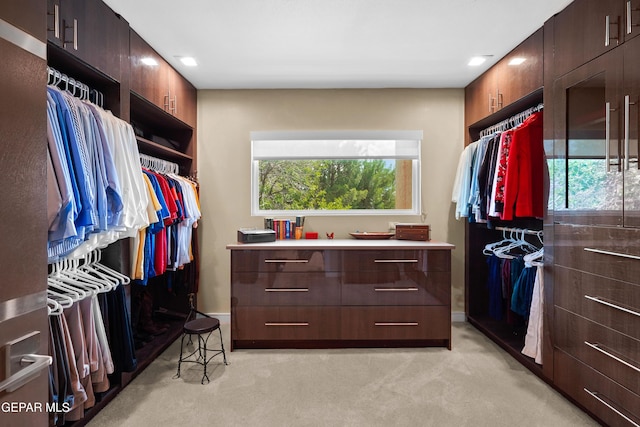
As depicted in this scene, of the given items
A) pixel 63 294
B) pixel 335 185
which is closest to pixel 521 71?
pixel 335 185

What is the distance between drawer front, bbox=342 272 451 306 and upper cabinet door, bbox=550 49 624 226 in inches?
41.1

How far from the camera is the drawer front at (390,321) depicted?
9.48 ft

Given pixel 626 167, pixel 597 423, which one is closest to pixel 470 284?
pixel 597 423

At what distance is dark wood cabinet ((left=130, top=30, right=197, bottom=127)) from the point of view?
246 centimetres

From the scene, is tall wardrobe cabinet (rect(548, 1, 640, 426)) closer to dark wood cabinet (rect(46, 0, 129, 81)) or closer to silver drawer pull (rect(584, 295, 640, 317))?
silver drawer pull (rect(584, 295, 640, 317))

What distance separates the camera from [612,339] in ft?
5.86

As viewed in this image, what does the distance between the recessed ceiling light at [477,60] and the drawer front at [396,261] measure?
5.43 feet

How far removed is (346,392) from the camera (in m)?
2.26

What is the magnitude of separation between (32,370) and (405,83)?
139 inches

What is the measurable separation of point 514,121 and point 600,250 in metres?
1.49

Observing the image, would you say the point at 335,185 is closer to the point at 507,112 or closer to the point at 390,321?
the point at 390,321

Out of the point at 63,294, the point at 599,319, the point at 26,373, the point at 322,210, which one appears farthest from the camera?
the point at 322,210

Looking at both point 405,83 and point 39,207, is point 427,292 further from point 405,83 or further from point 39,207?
point 39,207

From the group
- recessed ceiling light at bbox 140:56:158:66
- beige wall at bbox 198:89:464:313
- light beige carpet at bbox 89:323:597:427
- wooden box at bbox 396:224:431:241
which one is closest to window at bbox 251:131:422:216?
beige wall at bbox 198:89:464:313
